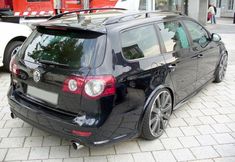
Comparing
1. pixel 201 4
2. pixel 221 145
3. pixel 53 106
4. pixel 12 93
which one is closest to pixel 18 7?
pixel 12 93

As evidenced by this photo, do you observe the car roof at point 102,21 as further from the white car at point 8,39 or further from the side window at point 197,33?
the white car at point 8,39

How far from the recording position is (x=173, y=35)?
382 centimetres

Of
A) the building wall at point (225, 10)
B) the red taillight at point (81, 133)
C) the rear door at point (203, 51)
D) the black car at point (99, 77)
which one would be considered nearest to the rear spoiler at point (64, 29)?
the black car at point (99, 77)

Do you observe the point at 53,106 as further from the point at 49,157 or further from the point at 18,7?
the point at 18,7

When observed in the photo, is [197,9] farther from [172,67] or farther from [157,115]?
[157,115]

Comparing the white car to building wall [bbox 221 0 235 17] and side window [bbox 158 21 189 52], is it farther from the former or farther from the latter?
building wall [bbox 221 0 235 17]

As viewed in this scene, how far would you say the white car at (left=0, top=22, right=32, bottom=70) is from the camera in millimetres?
6028

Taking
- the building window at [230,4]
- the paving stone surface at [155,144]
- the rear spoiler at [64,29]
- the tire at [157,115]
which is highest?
the building window at [230,4]

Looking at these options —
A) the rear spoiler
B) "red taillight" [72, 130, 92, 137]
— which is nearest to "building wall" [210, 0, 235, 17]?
the rear spoiler

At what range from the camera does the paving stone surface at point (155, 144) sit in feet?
10.3

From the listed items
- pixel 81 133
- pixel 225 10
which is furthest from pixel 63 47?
pixel 225 10

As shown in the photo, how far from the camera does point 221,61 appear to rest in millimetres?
5395

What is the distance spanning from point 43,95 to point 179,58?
1858mm

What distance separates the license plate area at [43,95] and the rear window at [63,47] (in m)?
0.32
